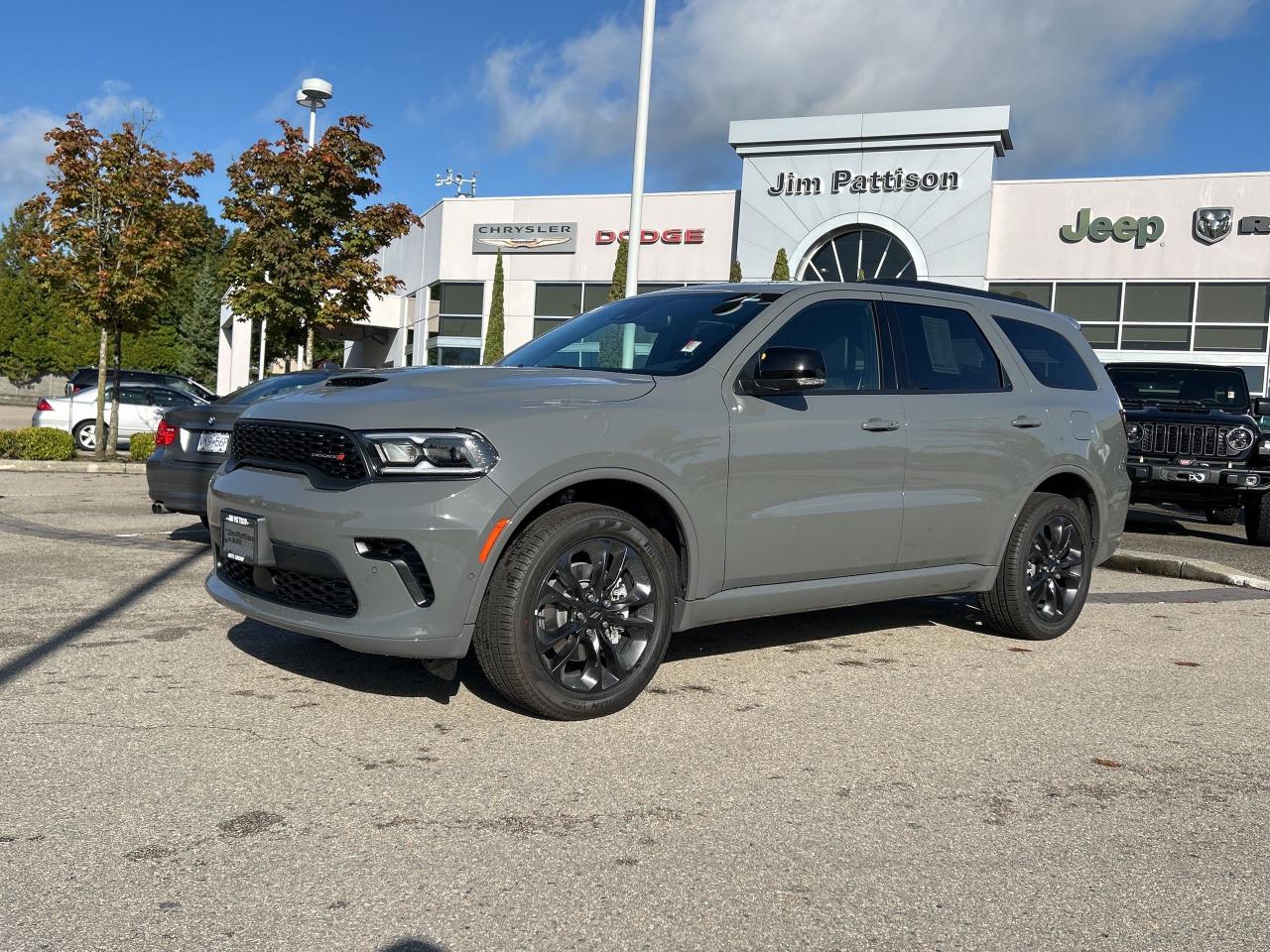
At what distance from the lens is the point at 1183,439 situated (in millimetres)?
12141

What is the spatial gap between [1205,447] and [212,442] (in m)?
9.47

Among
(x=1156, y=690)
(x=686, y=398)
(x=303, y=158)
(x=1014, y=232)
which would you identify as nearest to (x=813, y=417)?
(x=686, y=398)

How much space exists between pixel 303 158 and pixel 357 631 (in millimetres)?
17276

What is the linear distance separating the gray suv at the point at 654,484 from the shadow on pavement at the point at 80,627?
36.2 inches

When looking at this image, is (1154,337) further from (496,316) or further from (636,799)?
(636,799)

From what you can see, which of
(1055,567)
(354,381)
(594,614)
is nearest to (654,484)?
(594,614)

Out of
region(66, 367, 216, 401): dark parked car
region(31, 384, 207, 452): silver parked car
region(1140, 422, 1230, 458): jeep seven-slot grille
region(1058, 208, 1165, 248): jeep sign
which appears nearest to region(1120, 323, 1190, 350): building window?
region(1058, 208, 1165, 248): jeep sign

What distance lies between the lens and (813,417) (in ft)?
17.4

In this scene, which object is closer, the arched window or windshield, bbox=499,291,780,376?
windshield, bbox=499,291,780,376

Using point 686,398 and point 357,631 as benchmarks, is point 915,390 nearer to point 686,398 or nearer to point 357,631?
point 686,398

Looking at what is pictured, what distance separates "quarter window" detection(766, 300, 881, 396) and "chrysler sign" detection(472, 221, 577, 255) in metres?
31.9

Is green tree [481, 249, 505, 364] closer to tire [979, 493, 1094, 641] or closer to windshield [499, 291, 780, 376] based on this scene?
tire [979, 493, 1094, 641]

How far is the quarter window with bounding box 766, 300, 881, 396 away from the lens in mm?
5488

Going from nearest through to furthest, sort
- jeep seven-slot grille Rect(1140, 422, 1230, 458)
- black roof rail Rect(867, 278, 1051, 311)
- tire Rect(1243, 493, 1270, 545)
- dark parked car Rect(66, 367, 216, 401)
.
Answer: black roof rail Rect(867, 278, 1051, 311)
jeep seven-slot grille Rect(1140, 422, 1230, 458)
tire Rect(1243, 493, 1270, 545)
dark parked car Rect(66, 367, 216, 401)
